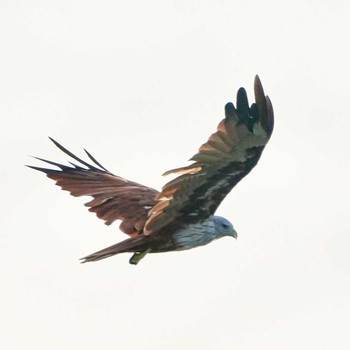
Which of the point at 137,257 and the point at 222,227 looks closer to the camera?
the point at 137,257

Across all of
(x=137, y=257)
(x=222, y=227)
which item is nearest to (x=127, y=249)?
(x=137, y=257)

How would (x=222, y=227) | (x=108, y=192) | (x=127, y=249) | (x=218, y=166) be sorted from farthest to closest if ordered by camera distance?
(x=108, y=192)
(x=222, y=227)
(x=127, y=249)
(x=218, y=166)

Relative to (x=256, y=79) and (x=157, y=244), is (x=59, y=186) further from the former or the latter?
(x=256, y=79)

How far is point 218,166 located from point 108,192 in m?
2.83

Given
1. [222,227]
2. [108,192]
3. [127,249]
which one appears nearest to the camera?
[127,249]

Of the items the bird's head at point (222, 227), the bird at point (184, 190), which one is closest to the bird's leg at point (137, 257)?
the bird at point (184, 190)

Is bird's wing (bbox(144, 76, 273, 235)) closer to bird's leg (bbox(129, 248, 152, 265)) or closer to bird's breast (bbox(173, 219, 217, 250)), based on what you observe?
bird's breast (bbox(173, 219, 217, 250))

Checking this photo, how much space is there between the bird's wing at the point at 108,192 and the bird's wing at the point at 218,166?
2.25 feet

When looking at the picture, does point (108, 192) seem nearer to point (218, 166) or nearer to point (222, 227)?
point (222, 227)

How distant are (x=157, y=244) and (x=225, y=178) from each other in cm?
140

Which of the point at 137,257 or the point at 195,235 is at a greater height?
the point at 195,235

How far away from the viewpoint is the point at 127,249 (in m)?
19.5

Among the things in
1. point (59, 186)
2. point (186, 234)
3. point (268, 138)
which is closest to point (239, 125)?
point (268, 138)

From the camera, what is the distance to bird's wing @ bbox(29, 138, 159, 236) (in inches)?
804
